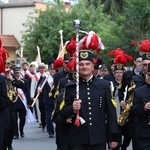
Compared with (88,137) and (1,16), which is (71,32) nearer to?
(1,16)

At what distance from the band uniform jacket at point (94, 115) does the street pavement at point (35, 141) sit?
19.3 feet

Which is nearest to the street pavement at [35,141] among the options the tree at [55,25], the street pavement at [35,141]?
the street pavement at [35,141]

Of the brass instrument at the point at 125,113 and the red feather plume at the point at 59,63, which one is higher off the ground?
the red feather plume at the point at 59,63

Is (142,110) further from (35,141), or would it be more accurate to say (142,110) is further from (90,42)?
(35,141)

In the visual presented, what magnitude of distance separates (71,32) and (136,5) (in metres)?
11.2

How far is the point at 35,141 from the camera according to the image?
1527cm

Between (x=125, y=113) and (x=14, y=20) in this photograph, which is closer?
(x=125, y=113)

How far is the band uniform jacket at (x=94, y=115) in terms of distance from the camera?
26.4 ft

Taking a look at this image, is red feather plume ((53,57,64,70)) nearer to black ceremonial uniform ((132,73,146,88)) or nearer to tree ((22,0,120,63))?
black ceremonial uniform ((132,73,146,88))

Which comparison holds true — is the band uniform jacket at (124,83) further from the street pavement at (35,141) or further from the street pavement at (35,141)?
the street pavement at (35,141)

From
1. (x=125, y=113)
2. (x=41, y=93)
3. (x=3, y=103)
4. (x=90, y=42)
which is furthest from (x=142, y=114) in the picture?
(x=41, y=93)

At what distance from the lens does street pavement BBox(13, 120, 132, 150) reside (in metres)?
14.1

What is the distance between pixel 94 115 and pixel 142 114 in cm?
83

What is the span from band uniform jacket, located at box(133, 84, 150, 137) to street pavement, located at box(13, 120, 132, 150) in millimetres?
5343
